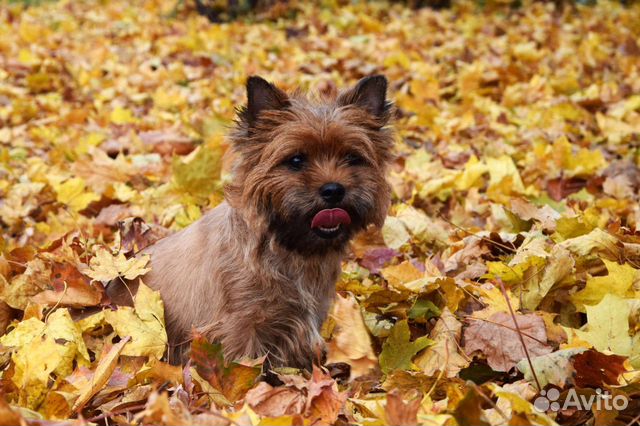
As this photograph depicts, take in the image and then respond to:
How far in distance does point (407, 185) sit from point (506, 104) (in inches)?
103

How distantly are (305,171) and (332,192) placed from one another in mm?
161

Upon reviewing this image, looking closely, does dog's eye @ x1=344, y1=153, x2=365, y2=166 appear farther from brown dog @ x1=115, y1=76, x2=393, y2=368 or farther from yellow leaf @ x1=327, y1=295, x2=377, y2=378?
yellow leaf @ x1=327, y1=295, x2=377, y2=378

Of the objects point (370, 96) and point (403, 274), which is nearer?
point (370, 96)

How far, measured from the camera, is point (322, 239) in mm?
2996

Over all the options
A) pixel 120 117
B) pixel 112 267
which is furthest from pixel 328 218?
pixel 120 117

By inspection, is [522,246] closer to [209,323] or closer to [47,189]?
[209,323]

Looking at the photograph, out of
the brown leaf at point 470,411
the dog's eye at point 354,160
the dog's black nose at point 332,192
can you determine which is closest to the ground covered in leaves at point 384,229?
the brown leaf at point 470,411

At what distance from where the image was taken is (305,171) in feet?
9.75

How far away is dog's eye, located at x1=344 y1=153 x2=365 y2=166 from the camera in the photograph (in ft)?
10.1

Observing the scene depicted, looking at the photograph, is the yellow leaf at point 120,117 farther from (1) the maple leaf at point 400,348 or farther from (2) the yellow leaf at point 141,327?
(1) the maple leaf at point 400,348

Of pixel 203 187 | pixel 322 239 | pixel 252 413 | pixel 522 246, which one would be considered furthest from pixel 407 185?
pixel 252 413

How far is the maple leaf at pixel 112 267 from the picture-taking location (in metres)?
3.11

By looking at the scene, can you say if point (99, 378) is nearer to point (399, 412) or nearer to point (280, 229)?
point (280, 229)

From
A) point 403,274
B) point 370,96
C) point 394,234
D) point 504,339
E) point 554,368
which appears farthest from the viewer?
point 394,234
